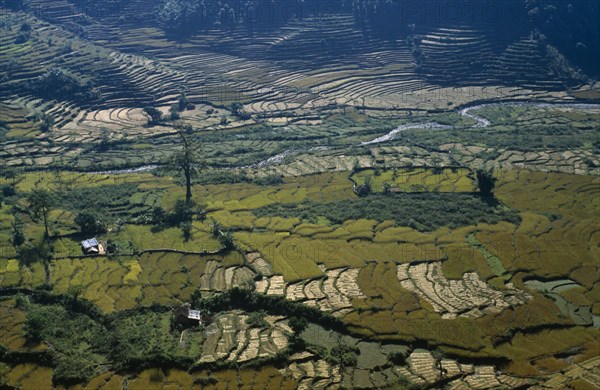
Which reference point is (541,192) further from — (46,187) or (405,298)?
(46,187)

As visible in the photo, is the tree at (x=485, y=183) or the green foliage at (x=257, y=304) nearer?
the green foliage at (x=257, y=304)

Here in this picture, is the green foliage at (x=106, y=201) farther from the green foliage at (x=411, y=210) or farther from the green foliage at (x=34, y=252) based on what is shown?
the green foliage at (x=411, y=210)

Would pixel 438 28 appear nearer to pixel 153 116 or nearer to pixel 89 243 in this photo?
pixel 153 116

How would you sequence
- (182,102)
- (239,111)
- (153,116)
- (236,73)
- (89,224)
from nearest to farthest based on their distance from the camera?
(89,224) → (153,116) → (239,111) → (182,102) → (236,73)

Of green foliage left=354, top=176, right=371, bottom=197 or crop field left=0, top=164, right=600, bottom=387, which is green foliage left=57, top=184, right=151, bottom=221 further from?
green foliage left=354, top=176, right=371, bottom=197

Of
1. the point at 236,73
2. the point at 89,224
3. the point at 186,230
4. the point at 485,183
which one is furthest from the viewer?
the point at 236,73

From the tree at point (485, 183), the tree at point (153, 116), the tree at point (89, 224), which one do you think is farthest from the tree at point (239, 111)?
the tree at point (89, 224)

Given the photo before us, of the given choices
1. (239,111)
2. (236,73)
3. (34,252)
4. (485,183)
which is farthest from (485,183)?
(236,73)
